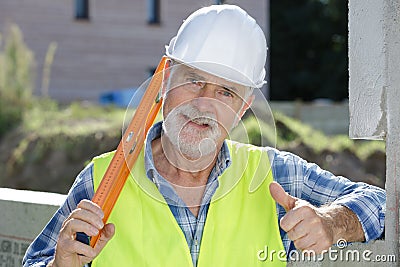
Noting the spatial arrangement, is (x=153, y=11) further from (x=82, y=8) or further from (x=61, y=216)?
(x=61, y=216)

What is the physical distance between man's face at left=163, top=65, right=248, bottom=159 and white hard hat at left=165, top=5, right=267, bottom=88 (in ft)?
0.11

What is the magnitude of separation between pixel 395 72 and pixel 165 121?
76 cm

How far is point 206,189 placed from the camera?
→ 2.88m

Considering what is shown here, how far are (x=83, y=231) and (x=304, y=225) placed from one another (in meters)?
0.63

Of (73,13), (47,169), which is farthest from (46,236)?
(73,13)

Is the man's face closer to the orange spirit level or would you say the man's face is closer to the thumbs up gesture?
the orange spirit level

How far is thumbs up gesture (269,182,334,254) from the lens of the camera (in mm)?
2432

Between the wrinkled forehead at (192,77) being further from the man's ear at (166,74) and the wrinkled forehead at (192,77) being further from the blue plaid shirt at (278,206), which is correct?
the blue plaid shirt at (278,206)

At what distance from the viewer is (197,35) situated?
109 inches

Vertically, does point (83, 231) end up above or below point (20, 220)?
above

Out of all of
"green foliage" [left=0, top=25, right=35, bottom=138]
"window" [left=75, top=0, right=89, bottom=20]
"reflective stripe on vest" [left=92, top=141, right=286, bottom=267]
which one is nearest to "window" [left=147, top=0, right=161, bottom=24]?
"window" [left=75, top=0, right=89, bottom=20]

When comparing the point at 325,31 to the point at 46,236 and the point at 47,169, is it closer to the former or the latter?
the point at 47,169

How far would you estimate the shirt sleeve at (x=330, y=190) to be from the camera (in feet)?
9.17

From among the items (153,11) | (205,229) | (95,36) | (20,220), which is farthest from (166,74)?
(153,11)
